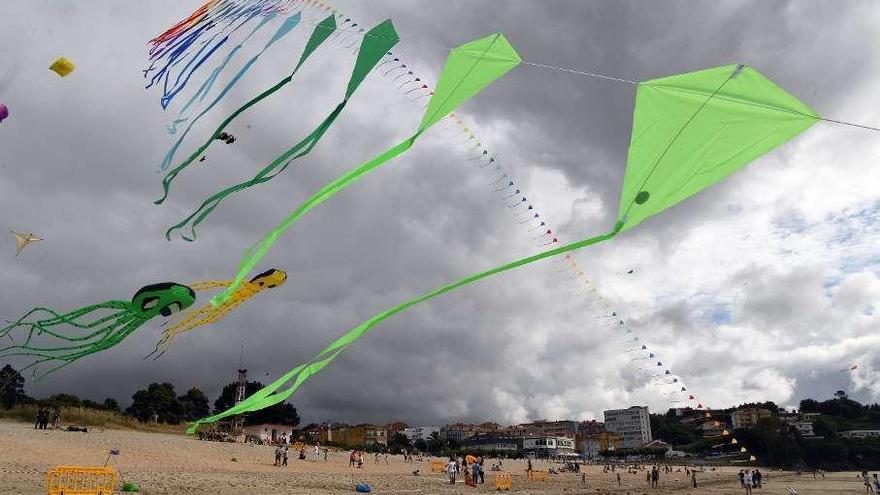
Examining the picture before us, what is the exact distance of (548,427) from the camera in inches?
5438

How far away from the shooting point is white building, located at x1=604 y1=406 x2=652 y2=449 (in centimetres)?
11604

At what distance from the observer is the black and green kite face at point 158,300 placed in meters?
7.52

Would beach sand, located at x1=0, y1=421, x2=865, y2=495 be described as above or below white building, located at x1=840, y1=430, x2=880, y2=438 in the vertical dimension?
above

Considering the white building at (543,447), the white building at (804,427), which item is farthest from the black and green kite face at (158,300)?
the white building at (543,447)

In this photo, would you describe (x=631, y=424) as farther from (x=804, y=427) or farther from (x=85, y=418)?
(x=85, y=418)

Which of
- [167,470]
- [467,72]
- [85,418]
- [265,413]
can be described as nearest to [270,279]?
[467,72]

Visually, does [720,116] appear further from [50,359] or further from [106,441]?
[106,441]

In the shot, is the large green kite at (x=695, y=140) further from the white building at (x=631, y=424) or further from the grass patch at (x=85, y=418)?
the white building at (x=631, y=424)

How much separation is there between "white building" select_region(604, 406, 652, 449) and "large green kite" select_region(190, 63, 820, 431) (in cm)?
11886

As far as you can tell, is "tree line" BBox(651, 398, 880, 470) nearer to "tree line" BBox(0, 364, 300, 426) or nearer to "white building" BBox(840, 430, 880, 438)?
"white building" BBox(840, 430, 880, 438)

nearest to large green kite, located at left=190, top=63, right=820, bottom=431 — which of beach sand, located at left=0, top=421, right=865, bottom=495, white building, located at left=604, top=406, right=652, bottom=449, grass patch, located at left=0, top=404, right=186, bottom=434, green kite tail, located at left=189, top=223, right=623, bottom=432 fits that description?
green kite tail, located at left=189, top=223, right=623, bottom=432

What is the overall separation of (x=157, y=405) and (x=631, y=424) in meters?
110

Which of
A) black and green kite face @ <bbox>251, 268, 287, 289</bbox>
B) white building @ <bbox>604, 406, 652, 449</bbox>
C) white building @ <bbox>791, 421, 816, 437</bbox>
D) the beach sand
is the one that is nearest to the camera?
black and green kite face @ <bbox>251, 268, 287, 289</bbox>

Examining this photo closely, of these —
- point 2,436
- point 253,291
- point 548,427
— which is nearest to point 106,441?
point 2,436
